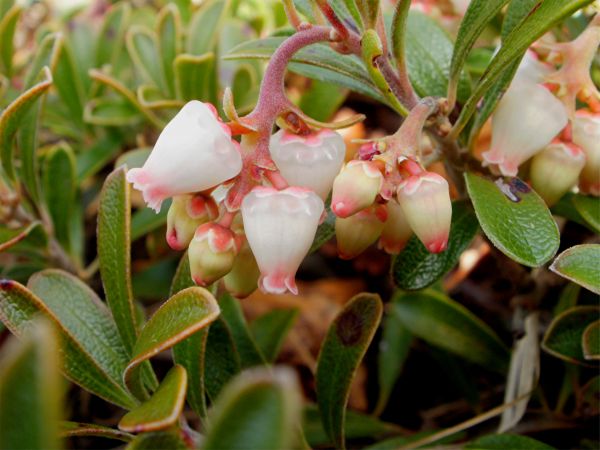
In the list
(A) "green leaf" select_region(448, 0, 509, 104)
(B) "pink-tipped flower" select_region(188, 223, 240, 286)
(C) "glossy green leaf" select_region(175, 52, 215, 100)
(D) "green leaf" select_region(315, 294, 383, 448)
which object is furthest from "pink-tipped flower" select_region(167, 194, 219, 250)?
(C) "glossy green leaf" select_region(175, 52, 215, 100)

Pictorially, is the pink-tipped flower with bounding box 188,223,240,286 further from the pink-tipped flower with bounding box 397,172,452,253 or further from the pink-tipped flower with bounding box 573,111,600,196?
the pink-tipped flower with bounding box 573,111,600,196

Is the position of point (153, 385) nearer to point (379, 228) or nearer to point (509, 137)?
point (379, 228)

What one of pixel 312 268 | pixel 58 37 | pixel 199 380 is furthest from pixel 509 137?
pixel 312 268

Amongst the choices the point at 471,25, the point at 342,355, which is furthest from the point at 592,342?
the point at 471,25

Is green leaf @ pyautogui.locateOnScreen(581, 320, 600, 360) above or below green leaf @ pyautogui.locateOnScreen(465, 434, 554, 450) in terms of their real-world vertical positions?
above

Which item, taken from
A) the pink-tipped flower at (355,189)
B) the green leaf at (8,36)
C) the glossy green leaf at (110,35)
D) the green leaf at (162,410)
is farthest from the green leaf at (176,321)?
the glossy green leaf at (110,35)

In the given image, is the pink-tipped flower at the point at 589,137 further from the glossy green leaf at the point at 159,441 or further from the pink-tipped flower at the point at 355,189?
the glossy green leaf at the point at 159,441

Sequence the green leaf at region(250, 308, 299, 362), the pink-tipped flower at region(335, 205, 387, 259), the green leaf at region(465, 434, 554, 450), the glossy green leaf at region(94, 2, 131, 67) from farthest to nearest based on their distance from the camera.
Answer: the glossy green leaf at region(94, 2, 131, 67), the green leaf at region(250, 308, 299, 362), the green leaf at region(465, 434, 554, 450), the pink-tipped flower at region(335, 205, 387, 259)
